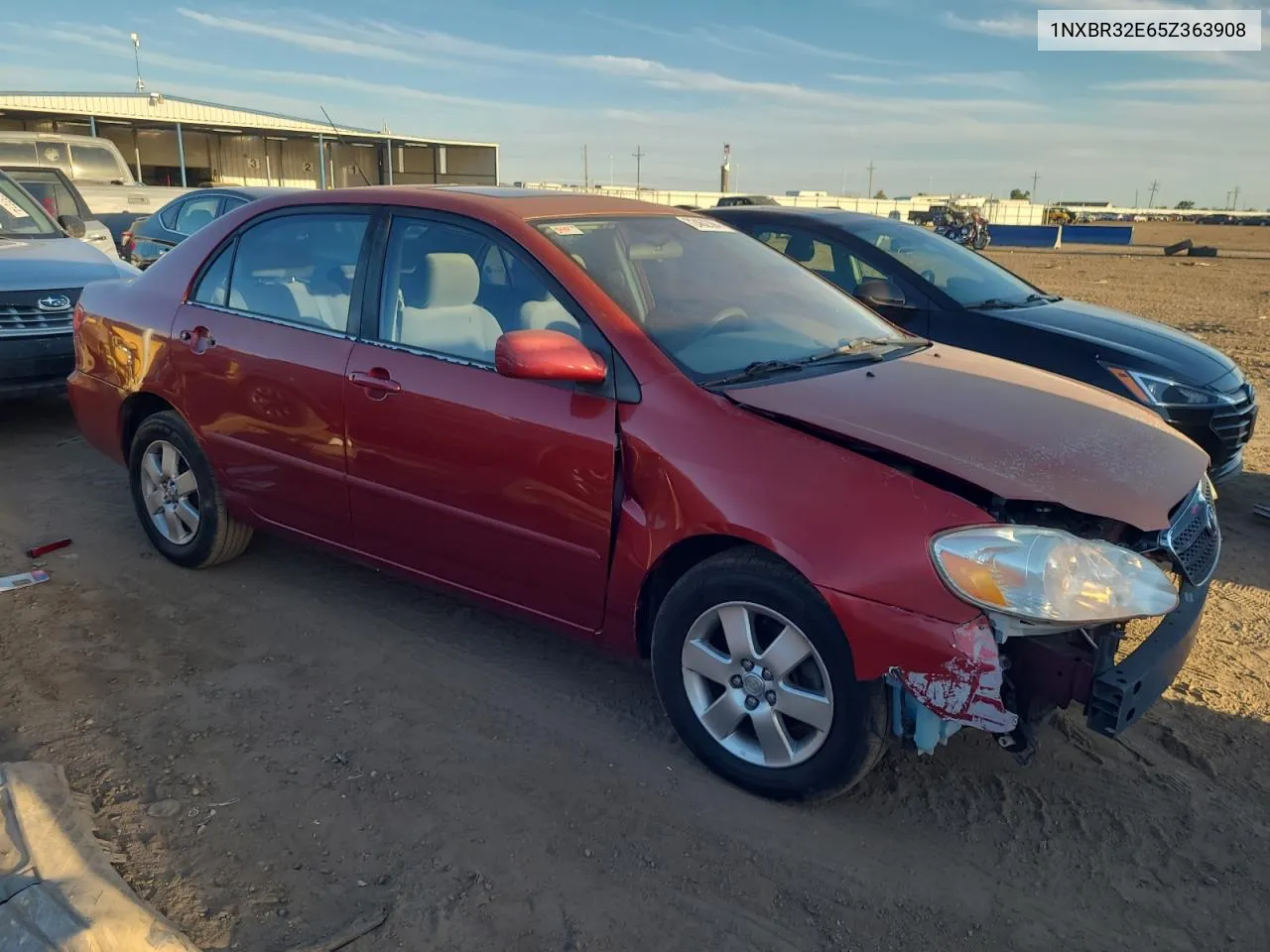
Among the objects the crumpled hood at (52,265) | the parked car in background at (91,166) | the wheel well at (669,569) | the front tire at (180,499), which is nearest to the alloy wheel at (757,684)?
the wheel well at (669,569)

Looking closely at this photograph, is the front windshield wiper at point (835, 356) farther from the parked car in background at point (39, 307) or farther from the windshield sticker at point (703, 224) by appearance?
the parked car in background at point (39, 307)

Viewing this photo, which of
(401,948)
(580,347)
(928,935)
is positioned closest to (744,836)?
(928,935)

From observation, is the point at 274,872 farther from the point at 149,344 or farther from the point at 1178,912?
the point at 149,344

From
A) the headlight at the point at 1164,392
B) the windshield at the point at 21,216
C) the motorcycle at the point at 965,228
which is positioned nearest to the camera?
the headlight at the point at 1164,392

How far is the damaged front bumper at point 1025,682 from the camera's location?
7.91 ft

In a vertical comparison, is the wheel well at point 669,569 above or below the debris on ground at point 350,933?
above

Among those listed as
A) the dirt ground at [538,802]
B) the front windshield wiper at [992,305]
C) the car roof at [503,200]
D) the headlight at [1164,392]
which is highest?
the car roof at [503,200]

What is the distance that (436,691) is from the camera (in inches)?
136

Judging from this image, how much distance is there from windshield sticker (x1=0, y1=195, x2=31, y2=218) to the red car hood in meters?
7.66

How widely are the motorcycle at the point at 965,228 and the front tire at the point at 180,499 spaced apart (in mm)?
33175

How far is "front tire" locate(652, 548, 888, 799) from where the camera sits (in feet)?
8.56

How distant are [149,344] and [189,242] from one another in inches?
19.4

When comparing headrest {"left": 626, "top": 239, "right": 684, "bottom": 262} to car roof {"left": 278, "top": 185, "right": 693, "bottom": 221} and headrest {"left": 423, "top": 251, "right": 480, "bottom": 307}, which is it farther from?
headrest {"left": 423, "top": 251, "right": 480, "bottom": 307}

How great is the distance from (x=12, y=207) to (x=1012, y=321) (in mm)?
7842
